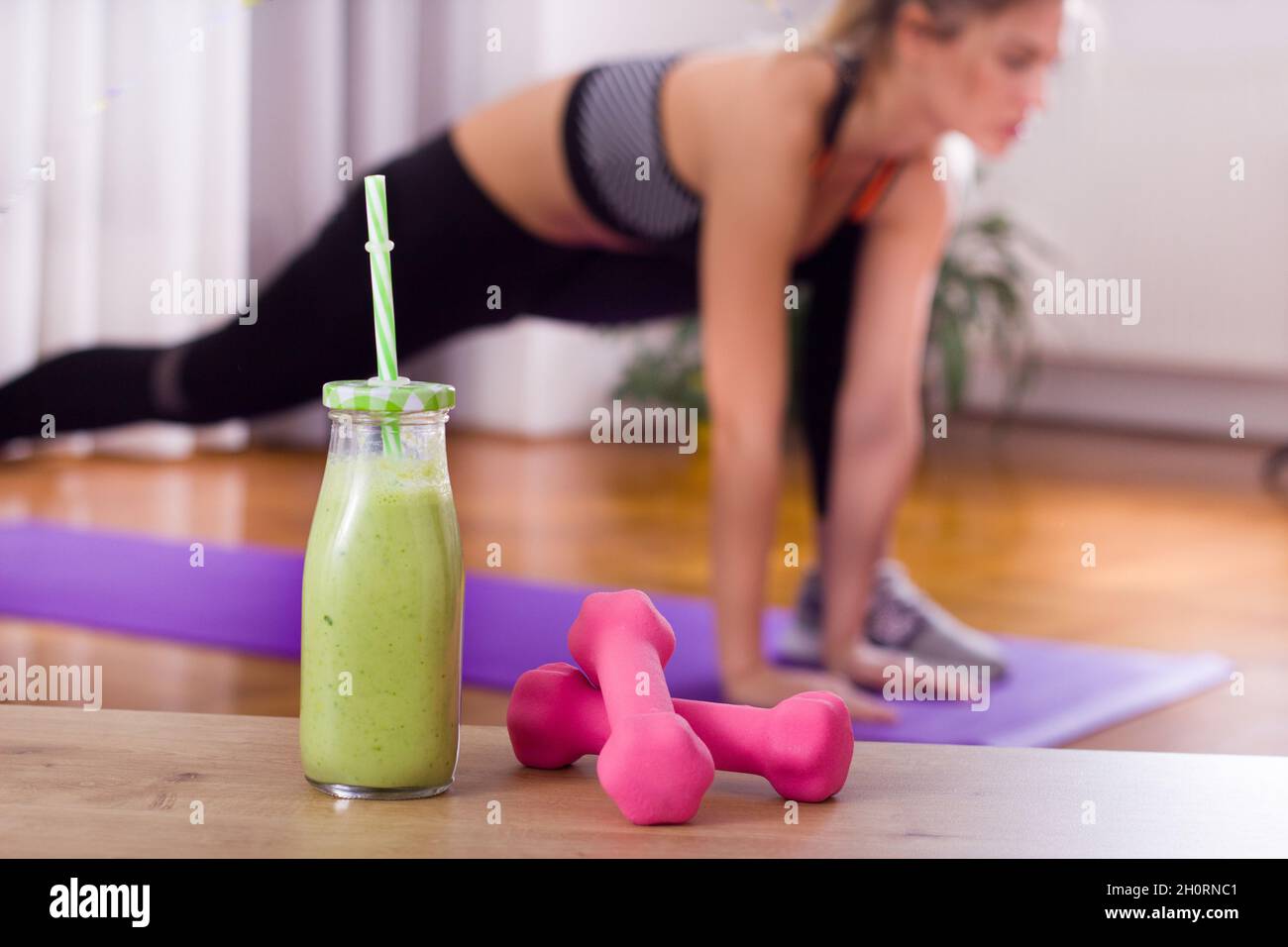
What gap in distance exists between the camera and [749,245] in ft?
5.36

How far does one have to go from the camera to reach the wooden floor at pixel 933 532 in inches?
64.3

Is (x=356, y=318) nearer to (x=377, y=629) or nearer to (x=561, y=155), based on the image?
(x=561, y=155)

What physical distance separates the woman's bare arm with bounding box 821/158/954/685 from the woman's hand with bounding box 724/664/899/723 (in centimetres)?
15

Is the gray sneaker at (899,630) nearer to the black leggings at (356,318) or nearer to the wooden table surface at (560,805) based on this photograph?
the black leggings at (356,318)

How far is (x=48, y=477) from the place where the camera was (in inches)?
118

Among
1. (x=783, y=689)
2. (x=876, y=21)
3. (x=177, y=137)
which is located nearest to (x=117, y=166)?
(x=177, y=137)

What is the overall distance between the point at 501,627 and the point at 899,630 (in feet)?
1.49

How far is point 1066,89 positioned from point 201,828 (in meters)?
3.64

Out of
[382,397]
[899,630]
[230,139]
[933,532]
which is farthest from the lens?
[230,139]

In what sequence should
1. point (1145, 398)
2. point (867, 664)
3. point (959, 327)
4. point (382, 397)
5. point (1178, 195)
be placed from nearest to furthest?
point (382, 397)
point (867, 664)
point (959, 327)
point (1178, 195)
point (1145, 398)

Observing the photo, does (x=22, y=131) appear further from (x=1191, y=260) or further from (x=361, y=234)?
(x=1191, y=260)

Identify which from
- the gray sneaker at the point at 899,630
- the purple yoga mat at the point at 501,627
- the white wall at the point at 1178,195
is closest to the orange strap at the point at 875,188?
the gray sneaker at the point at 899,630

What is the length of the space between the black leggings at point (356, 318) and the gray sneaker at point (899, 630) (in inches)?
4.5

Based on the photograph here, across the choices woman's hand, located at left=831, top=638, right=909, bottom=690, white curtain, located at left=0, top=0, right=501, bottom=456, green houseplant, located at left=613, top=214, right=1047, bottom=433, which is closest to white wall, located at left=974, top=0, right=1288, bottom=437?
green houseplant, located at left=613, top=214, right=1047, bottom=433
